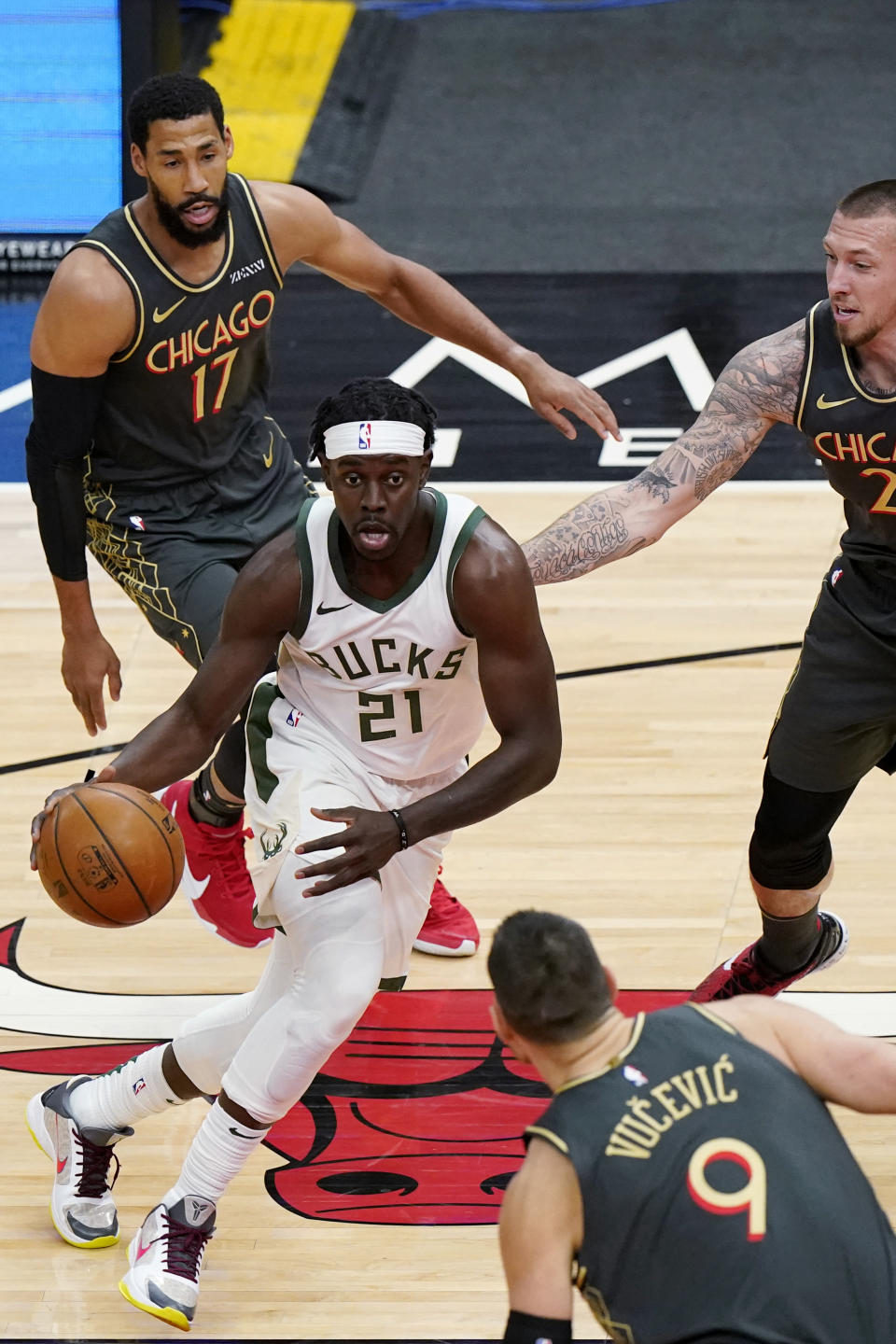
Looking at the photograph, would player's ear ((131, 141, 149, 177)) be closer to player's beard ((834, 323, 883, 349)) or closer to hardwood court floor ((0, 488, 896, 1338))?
player's beard ((834, 323, 883, 349))

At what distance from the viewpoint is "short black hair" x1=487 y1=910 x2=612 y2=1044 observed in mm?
3037

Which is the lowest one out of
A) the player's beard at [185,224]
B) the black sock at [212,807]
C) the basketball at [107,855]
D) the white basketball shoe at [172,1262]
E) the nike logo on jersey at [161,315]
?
the white basketball shoe at [172,1262]

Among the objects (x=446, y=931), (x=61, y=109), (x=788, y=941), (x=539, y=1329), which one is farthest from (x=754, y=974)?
(x=61, y=109)

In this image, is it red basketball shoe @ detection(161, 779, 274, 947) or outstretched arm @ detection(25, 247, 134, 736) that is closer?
outstretched arm @ detection(25, 247, 134, 736)

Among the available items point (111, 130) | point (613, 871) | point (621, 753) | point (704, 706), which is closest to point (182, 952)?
point (613, 871)

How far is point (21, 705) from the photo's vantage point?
734cm

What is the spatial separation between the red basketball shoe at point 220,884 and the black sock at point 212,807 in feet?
0.06

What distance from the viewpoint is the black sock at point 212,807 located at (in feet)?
18.5

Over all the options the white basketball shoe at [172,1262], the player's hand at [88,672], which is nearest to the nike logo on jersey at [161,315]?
the player's hand at [88,672]

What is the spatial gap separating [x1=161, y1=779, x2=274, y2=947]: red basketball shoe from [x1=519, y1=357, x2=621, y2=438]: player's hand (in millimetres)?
1474

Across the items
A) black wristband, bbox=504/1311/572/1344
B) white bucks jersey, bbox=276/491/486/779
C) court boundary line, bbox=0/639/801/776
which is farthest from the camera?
court boundary line, bbox=0/639/801/776

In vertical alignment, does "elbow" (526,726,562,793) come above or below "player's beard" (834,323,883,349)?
below

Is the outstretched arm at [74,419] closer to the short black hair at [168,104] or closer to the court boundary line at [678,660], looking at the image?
the short black hair at [168,104]

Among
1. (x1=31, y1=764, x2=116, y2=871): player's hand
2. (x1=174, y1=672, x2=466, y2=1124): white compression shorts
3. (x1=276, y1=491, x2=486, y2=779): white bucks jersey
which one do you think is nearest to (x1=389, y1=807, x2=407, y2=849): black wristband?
(x1=174, y1=672, x2=466, y2=1124): white compression shorts
